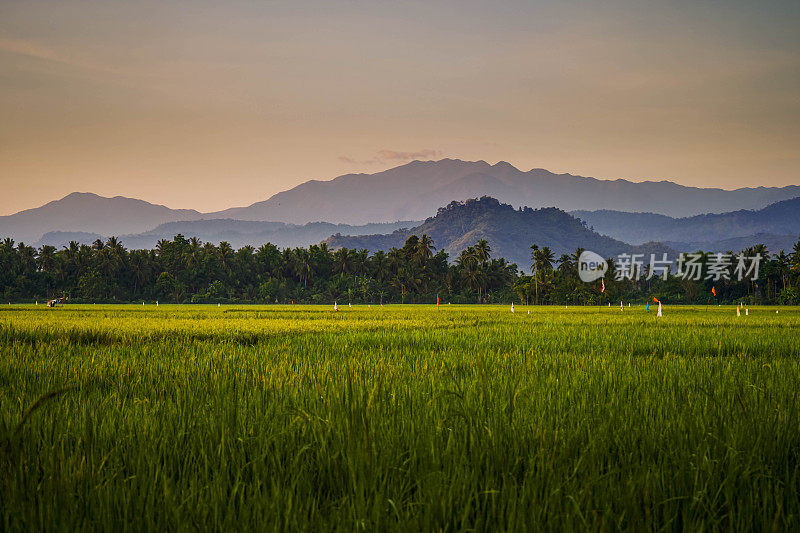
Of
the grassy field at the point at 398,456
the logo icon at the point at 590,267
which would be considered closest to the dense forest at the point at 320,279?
the logo icon at the point at 590,267

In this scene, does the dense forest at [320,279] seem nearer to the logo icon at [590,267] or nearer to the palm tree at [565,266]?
the palm tree at [565,266]

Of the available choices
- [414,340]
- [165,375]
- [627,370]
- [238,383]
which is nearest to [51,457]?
[238,383]

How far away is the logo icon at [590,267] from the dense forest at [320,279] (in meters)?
1.38

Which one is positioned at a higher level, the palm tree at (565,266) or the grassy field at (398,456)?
the palm tree at (565,266)

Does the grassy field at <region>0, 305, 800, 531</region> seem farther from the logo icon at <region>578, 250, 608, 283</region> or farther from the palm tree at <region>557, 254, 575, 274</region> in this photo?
the palm tree at <region>557, 254, 575, 274</region>

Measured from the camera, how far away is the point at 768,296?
286 feet

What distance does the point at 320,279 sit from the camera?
10050 centimetres

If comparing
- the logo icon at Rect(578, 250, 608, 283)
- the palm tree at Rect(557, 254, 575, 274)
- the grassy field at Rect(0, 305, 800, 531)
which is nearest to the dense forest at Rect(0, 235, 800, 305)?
the palm tree at Rect(557, 254, 575, 274)

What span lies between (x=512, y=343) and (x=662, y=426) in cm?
744

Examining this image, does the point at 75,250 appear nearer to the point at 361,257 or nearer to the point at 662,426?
the point at 361,257

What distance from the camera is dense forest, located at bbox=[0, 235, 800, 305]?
87438mm

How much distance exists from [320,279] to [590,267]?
54282 mm

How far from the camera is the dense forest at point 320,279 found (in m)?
87.4

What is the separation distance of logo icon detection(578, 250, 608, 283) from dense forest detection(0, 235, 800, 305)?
1.38m
